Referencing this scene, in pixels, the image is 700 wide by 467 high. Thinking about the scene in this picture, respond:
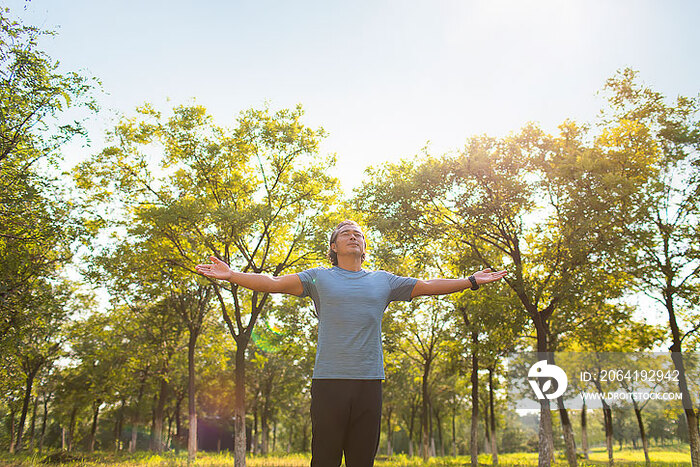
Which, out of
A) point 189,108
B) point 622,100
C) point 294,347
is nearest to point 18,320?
point 189,108

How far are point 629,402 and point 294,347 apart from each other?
69.5 ft

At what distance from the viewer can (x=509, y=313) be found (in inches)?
678

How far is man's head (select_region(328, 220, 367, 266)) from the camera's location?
3.36 m

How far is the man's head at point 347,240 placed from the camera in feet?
11.0

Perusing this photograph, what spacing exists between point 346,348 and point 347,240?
821 millimetres

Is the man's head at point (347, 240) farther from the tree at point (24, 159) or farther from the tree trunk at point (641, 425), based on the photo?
the tree trunk at point (641, 425)

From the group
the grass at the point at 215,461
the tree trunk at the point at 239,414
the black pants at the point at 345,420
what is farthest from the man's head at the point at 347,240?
the grass at the point at 215,461

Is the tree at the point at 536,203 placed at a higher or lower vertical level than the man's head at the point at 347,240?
higher

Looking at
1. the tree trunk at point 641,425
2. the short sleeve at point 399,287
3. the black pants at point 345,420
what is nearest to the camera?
the black pants at point 345,420

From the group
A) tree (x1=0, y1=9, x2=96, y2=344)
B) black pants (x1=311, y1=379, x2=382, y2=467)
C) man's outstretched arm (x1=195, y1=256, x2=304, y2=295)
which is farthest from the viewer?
tree (x1=0, y1=9, x2=96, y2=344)

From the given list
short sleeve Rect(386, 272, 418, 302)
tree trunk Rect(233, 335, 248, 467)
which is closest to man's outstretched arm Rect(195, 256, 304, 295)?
short sleeve Rect(386, 272, 418, 302)

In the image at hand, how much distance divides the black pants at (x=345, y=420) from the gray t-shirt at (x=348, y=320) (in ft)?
0.24

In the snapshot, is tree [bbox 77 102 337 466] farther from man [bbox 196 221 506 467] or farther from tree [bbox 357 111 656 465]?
man [bbox 196 221 506 467]

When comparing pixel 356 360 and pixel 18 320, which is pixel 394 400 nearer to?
pixel 18 320
